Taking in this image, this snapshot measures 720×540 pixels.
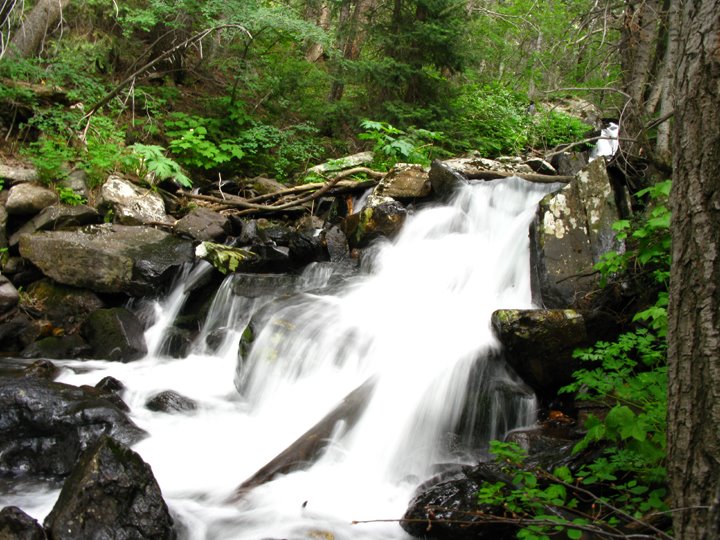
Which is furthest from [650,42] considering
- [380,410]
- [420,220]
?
[380,410]

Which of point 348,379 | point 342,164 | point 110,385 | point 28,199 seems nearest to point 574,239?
point 348,379

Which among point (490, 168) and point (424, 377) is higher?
point (490, 168)

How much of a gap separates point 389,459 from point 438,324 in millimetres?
1935

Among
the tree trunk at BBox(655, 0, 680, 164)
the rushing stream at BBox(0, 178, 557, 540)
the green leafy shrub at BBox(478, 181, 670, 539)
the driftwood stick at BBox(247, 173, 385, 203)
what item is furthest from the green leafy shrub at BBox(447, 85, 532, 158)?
the green leafy shrub at BBox(478, 181, 670, 539)

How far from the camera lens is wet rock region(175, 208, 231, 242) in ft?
27.1

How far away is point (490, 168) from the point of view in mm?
9641

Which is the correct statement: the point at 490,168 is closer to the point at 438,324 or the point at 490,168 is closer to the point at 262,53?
the point at 438,324

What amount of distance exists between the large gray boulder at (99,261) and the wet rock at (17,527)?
178 inches

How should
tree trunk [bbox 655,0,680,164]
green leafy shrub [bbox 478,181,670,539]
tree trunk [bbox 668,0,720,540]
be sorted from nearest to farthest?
tree trunk [bbox 668,0,720,540] → green leafy shrub [bbox 478,181,670,539] → tree trunk [bbox 655,0,680,164]

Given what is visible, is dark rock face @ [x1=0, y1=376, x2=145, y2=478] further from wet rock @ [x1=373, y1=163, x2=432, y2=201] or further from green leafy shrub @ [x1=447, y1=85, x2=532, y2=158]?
green leafy shrub @ [x1=447, y1=85, x2=532, y2=158]

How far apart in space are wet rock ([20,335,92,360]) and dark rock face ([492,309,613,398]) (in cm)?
503

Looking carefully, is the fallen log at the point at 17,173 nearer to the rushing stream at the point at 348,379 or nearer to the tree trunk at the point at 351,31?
the rushing stream at the point at 348,379

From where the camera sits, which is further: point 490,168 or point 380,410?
point 490,168

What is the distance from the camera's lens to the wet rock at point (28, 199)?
767 cm
